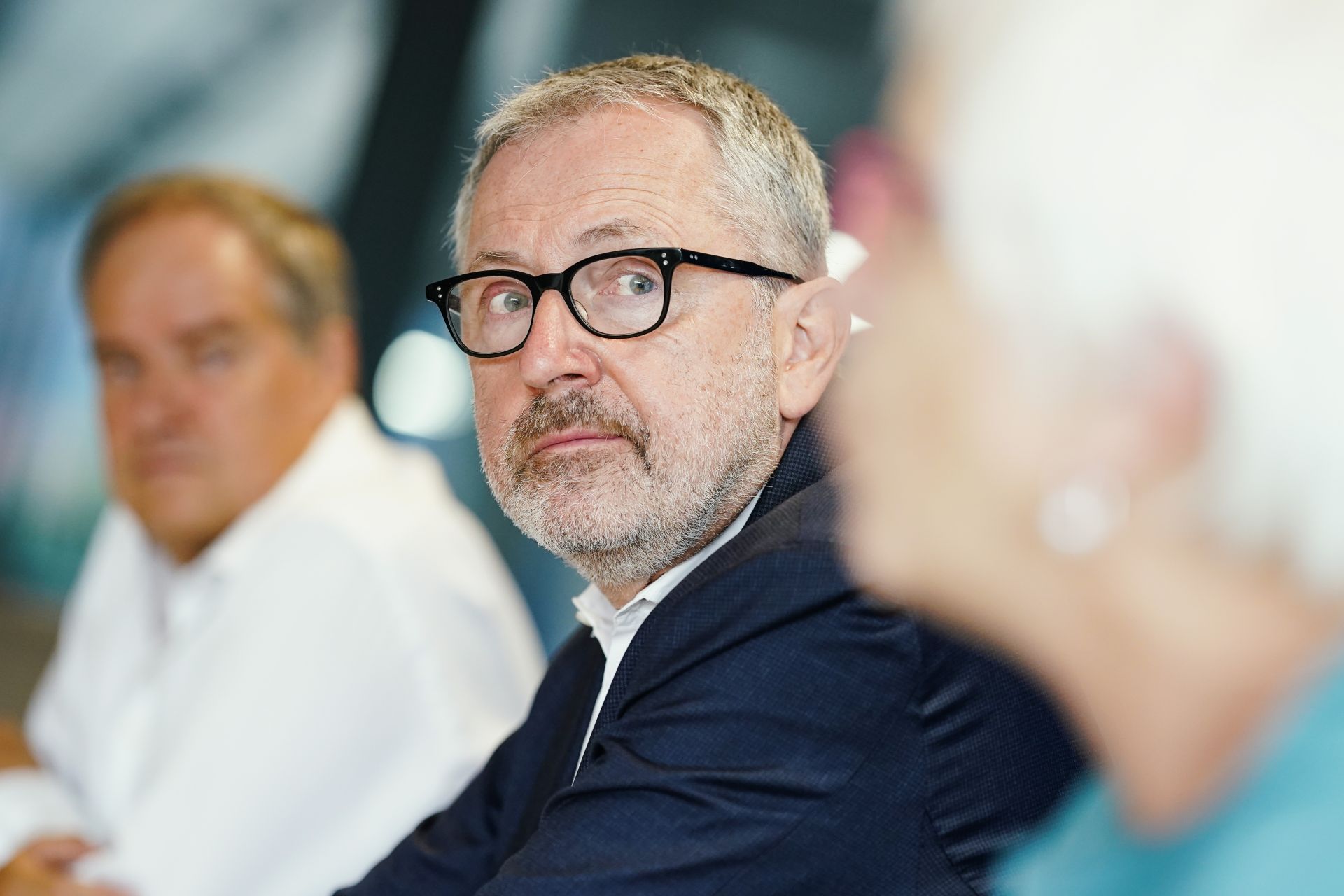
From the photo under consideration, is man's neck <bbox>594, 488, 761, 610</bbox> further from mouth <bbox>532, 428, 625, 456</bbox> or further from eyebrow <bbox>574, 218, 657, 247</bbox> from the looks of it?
eyebrow <bbox>574, 218, 657, 247</bbox>

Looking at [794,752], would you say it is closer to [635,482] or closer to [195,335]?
[635,482]

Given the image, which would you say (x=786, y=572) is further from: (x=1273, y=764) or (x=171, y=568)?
(x=171, y=568)

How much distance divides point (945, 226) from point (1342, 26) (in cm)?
17

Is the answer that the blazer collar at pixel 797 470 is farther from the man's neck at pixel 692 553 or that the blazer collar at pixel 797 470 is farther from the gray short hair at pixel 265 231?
the gray short hair at pixel 265 231

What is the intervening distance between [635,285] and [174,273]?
3.78ft

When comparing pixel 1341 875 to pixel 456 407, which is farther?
pixel 456 407

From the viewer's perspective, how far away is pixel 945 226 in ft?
1.87

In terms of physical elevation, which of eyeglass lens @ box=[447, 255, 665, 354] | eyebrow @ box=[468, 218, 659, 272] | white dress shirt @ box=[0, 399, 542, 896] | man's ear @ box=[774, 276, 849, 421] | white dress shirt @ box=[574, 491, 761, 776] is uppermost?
eyebrow @ box=[468, 218, 659, 272]

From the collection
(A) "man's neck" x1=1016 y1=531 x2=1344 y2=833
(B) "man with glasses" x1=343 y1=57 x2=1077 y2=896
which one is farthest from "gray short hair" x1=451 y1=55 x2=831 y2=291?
(A) "man's neck" x1=1016 y1=531 x2=1344 y2=833

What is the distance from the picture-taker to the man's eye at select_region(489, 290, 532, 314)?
4.18 feet

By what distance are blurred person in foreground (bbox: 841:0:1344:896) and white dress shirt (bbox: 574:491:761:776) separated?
62 cm

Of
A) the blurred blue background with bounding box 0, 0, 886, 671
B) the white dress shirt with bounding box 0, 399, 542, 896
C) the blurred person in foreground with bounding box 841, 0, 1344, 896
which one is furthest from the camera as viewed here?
the blurred blue background with bounding box 0, 0, 886, 671

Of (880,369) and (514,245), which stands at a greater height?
(514,245)

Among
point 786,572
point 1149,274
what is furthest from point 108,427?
point 1149,274
